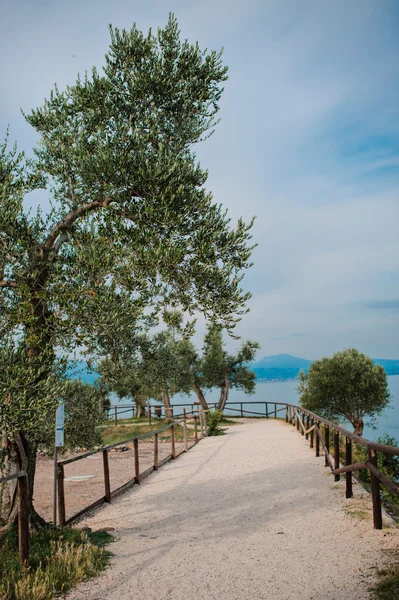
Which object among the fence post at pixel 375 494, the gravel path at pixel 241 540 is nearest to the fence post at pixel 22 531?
the gravel path at pixel 241 540

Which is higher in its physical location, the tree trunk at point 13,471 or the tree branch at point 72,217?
the tree branch at point 72,217

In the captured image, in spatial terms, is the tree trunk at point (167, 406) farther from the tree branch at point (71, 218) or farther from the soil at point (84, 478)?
the tree branch at point (71, 218)

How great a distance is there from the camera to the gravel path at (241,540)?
6125mm

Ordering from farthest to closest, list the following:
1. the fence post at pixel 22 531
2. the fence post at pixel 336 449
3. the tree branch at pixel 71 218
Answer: the fence post at pixel 336 449 < the tree branch at pixel 71 218 < the fence post at pixel 22 531

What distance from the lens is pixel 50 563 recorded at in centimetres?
694

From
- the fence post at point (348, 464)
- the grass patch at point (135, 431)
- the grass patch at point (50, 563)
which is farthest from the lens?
the grass patch at point (135, 431)

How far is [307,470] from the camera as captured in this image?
13930 millimetres

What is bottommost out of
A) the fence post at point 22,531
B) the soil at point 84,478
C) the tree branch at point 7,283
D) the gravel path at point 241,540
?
the soil at point 84,478

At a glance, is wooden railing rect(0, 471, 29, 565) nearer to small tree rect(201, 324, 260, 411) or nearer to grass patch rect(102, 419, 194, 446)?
grass patch rect(102, 419, 194, 446)

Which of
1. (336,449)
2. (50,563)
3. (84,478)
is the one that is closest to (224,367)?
(84,478)

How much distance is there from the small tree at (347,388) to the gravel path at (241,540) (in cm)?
2238

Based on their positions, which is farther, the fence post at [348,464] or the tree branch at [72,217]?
the fence post at [348,464]

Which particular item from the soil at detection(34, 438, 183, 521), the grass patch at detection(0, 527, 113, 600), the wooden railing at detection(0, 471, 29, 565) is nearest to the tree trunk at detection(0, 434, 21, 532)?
the grass patch at detection(0, 527, 113, 600)

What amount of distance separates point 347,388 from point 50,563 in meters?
31.4
